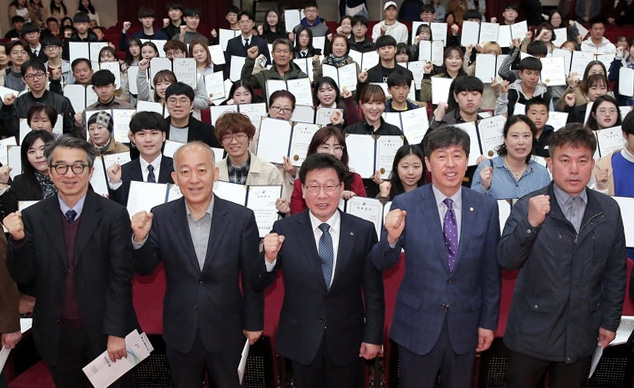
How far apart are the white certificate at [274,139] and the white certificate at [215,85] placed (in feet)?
7.31

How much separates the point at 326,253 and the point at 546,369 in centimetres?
112

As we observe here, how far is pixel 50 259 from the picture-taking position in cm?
288

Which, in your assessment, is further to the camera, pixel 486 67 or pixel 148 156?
pixel 486 67

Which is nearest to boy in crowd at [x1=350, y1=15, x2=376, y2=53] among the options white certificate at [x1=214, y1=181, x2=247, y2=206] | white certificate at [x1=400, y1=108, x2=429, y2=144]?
white certificate at [x1=400, y1=108, x2=429, y2=144]

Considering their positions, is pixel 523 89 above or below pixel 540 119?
above

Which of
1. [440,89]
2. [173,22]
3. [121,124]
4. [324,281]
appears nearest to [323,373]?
[324,281]

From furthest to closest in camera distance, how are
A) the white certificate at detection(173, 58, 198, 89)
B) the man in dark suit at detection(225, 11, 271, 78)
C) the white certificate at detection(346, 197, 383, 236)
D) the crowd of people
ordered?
the man in dark suit at detection(225, 11, 271, 78) < the white certificate at detection(173, 58, 198, 89) < the white certificate at detection(346, 197, 383, 236) < the crowd of people

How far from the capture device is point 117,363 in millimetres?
2980

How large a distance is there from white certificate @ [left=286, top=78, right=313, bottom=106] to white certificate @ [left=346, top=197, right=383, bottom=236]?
296 centimetres

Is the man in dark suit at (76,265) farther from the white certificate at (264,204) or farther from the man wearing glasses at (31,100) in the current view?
the man wearing glasses at (31,100)

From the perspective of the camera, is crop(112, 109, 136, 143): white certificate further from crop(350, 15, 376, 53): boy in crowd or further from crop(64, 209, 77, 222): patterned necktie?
crop(350, 15, 376, 53): boy in crowd

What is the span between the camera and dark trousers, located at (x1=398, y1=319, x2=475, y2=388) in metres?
2.81

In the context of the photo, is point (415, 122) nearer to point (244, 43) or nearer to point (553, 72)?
point (553, 72)

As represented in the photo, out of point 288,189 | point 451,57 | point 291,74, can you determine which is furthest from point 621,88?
point 288,189
